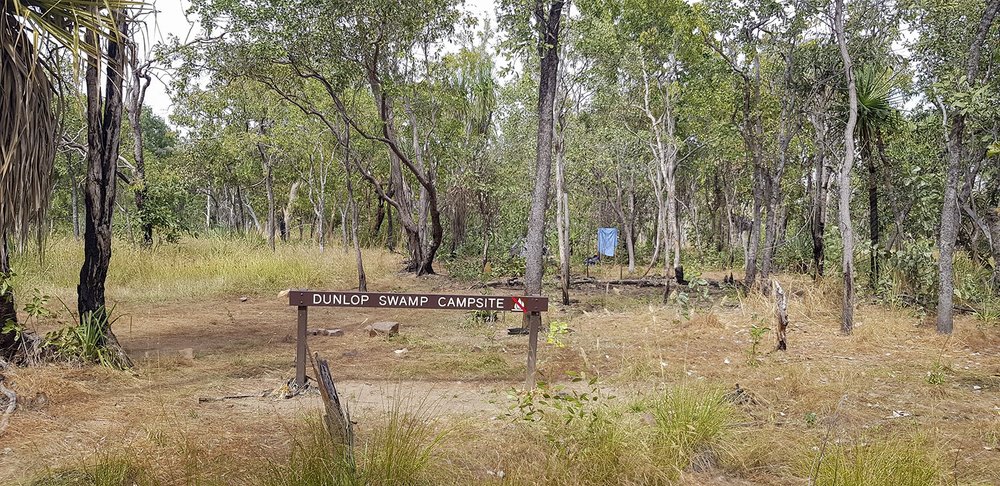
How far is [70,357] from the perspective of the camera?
6.20m

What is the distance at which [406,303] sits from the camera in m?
6.14

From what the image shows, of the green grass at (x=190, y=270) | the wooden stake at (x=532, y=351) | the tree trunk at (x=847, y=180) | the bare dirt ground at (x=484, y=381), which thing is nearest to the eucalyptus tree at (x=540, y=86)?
the bare dirt ground at (x=484, y=381)

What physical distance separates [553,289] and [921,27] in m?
9.77

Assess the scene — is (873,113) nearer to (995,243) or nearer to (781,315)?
(995,243)

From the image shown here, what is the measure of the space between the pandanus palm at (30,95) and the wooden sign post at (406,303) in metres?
2.32

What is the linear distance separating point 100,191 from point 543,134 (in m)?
5.87

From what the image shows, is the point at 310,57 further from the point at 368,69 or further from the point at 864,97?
the point at 864,97

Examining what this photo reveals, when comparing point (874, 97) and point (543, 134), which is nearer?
point (543, 134)

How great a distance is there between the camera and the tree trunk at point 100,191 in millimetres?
6477

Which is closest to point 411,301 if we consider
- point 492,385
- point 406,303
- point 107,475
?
point 406,303

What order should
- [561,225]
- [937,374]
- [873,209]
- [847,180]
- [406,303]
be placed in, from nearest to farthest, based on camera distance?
[406,303], [937,374], [847,180], [873,209], [561,225]

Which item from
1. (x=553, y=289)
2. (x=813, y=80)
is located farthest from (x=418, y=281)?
(x=813, y=80)

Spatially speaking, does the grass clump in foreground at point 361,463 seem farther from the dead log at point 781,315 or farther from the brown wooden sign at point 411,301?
the dead log at point 781,315

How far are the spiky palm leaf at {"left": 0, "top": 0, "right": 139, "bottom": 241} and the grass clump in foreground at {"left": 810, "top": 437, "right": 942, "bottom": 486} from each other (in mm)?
5858
